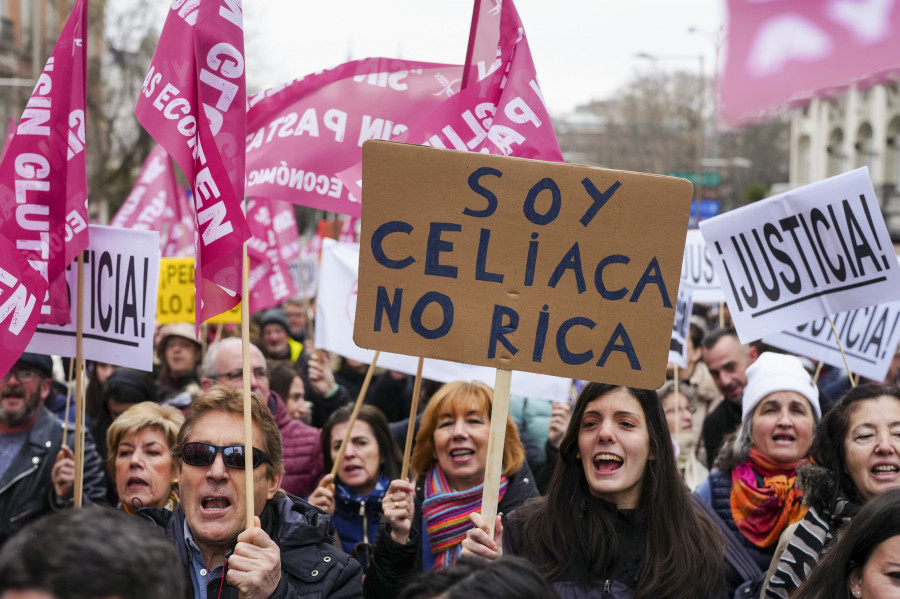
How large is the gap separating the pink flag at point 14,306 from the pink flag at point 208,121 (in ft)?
2.35

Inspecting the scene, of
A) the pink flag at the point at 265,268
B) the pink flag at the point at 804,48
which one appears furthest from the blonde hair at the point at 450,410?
the pink flag at the point at 265,268

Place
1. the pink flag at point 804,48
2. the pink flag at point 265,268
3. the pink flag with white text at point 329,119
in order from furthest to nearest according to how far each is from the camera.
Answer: the pink flag at point 265,268, the pink flag with white text at point 329,119, the pink flag at point 804,48

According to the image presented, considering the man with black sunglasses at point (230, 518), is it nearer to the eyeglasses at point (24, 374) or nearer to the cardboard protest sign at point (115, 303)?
the cardboard protest sign at point (115, 303)

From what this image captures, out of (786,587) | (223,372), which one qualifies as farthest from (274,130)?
(786,587)

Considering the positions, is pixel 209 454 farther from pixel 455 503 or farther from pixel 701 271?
pixel 701 271

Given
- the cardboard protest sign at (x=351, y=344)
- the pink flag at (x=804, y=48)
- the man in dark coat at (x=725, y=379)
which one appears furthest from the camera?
the man in dark coat at (x=725, y=379)

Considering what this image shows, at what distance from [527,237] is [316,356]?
15.6 feet

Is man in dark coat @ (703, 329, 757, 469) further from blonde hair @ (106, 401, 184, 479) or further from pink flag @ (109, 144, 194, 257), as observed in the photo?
pink flag @ (109, 144, 194, 257)

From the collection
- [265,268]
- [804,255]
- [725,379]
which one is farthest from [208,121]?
[265,268]

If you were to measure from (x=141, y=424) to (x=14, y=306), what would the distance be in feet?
2.90

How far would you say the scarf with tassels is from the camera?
13.9 ft

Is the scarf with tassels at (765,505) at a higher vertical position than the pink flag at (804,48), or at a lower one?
lower

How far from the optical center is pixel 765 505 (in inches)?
167

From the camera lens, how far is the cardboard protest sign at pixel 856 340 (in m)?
5.54
